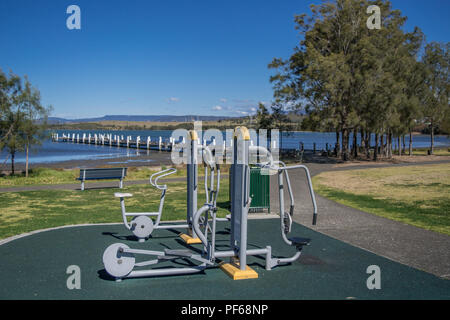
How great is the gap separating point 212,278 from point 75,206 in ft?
23.3

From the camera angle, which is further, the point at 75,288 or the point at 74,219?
the point at 74,219

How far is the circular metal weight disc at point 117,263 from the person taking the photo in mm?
5406

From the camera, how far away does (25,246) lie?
726 cm

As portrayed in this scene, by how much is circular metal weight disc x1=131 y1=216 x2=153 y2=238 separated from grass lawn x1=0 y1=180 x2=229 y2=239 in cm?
212

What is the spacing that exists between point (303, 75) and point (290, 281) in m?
25.7

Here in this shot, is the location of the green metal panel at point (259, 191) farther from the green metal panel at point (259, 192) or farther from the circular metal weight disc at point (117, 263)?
the circular metal weight disc at point (117, 263)

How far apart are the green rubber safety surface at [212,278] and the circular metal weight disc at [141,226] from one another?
0.62 feet

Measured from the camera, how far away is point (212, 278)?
573 cm

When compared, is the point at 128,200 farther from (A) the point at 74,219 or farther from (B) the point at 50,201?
(A) the point at 74,219

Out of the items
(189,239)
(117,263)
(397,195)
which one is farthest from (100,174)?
(397,195)
